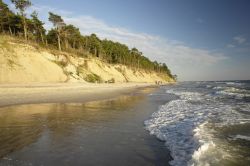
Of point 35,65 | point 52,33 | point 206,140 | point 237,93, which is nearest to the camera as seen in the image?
Answer: point 206,140

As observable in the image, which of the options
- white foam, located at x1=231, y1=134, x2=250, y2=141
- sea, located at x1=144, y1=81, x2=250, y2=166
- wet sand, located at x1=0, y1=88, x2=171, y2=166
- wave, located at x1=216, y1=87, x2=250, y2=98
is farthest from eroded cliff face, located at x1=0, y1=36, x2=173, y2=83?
white foam, located at x1=231, y1=134, x2=250, y2=141

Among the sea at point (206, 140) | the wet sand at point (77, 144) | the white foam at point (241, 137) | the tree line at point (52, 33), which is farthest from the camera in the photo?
the tree line at point (52, 33)

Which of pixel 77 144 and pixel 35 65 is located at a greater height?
pixel 35 65

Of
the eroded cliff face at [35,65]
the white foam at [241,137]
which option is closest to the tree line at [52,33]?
the eroded cliff face at [35,65]

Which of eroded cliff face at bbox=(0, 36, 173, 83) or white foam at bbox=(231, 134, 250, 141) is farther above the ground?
eroded cliff face at bbox=(0, 36, 173, 83)

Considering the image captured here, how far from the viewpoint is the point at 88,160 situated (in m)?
5.59

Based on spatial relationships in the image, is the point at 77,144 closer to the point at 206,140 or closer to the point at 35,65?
the point at 206,140

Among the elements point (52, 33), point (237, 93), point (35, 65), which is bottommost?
point (237, 93)

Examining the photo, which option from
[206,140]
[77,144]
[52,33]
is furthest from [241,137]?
[52,33]

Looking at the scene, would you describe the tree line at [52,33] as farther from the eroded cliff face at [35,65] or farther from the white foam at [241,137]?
the white foam at [241,137]

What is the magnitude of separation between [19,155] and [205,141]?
583 cm

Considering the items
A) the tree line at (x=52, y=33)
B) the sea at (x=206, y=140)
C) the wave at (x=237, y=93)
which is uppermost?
the tree line at (x=52, y=33)

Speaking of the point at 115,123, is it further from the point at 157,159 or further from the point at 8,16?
the point at 8,16

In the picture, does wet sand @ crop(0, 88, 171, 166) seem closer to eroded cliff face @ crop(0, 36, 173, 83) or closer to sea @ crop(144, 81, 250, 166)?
sea @ crop(144, 81, 250, 166)
